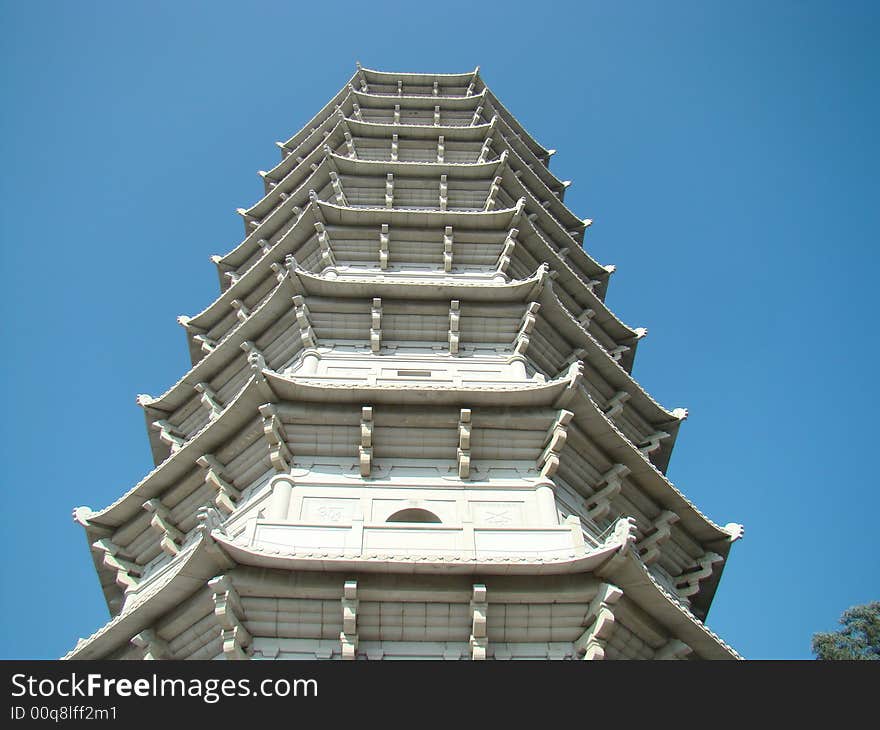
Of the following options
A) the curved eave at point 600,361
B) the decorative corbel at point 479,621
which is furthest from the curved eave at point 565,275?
the decorative corbel at point 479,621

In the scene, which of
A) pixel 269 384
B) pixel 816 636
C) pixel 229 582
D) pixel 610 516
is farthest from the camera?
pixel 816 636

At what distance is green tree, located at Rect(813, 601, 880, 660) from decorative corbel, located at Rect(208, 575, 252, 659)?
1604 centimetres

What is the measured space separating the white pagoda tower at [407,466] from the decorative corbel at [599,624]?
0.03 metres

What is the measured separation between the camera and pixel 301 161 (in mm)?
29438

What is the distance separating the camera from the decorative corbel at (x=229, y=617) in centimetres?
1124

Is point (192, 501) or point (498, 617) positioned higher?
point (192, 501)

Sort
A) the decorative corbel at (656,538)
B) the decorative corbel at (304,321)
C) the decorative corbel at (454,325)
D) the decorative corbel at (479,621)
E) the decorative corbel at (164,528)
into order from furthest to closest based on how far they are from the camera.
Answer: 1. the decorative corbel at (454,325)
2. the decorative corbel at (304,321)
3. the decorative corbel at (656,538)
4. the decorative corbel at (164,528)
5. the decorative corbel at (479,621)

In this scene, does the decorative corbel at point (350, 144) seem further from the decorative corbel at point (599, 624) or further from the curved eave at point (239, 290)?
the decorative corbel at point (599, 624)

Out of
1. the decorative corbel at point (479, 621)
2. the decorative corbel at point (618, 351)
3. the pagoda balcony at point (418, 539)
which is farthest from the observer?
the decorative corbel at point (618, 351)

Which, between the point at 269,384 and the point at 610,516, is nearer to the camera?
the point at 269,384

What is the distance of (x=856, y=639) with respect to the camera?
2158cm

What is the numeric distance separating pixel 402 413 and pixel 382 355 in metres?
3.40
